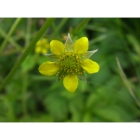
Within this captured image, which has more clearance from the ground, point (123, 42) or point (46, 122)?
point (123, 42)

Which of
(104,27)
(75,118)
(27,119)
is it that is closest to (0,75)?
(27,119)

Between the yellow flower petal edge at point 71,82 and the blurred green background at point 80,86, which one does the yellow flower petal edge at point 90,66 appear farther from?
the blurred green background at point 80,86

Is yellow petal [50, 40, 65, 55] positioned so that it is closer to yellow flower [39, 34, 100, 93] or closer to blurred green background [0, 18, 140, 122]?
yellow flower [39, 34, 100, 93]

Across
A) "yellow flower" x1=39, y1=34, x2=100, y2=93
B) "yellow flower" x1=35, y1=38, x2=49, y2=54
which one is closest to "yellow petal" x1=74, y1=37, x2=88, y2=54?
"yellow flower" x1=39, y1=34, x2=100, y2=93

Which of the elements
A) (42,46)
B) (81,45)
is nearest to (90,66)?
(81,45)

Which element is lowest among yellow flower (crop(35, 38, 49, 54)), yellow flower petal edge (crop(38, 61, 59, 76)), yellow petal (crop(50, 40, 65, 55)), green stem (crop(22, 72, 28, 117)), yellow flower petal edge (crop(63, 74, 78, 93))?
yellow flower petal edge (crop(63, 74, 78, 93))

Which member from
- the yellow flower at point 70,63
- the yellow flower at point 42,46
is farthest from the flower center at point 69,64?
the yellow flower at point 42,46

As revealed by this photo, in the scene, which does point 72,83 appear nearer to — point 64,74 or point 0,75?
point 64,74
